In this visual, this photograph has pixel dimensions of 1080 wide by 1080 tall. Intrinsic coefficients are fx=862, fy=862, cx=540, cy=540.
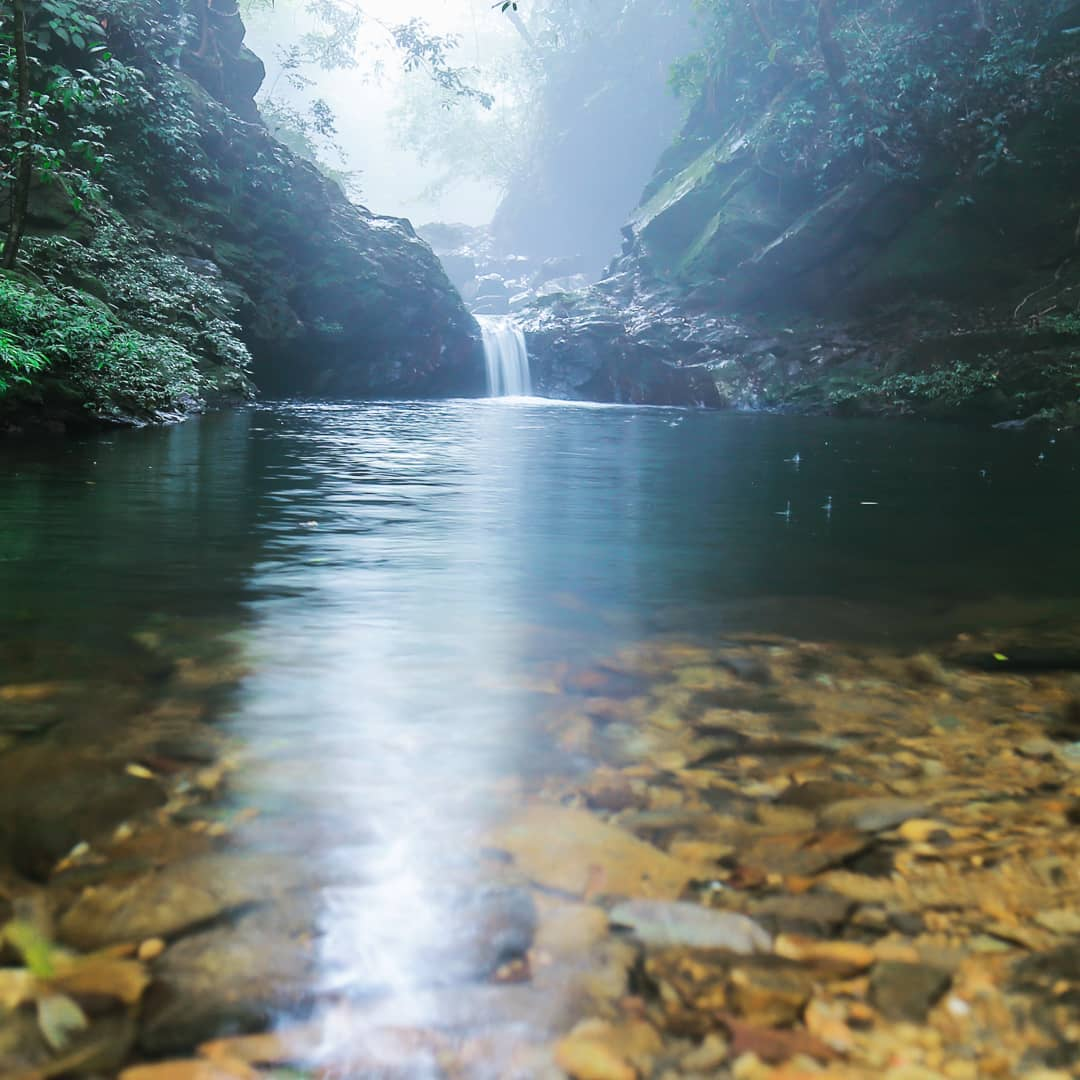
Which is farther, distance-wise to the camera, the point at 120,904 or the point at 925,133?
the point at 925,133

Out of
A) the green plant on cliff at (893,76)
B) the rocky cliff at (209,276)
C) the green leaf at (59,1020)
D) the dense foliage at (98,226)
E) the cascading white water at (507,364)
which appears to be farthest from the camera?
the cascading white water at (507,364)

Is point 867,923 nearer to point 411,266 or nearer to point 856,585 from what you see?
point 856,585

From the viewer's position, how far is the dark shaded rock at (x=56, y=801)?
1839 mm

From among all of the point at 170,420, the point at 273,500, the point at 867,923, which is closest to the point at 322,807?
the point at 867,923

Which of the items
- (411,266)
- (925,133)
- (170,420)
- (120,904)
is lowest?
(120,904)

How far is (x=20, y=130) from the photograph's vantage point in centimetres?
870

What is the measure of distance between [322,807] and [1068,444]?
1459 centimetres

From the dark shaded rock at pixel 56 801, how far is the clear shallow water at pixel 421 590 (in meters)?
0.24

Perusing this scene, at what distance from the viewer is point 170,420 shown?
41.0 ft

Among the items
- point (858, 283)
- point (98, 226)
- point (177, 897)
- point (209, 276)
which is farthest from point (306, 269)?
point (177, 897)

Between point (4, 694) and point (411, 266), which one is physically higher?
point (411, 266)

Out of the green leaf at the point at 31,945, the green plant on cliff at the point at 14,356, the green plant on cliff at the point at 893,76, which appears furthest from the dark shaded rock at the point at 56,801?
the green plant on cliff at the point at 893,76

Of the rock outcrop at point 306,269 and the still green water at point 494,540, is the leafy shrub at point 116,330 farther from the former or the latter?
the rock outcrop at point 306,269

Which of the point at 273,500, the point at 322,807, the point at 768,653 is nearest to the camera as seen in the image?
the point at 322,807
